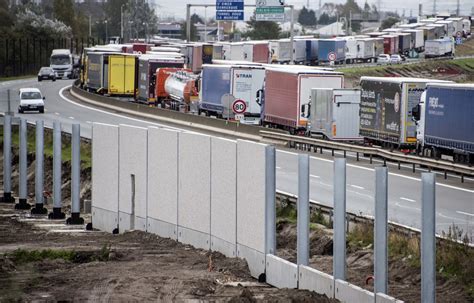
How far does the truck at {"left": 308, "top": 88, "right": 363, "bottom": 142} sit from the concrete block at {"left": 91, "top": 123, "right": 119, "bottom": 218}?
22353 millimetres

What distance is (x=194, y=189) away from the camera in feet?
77.3

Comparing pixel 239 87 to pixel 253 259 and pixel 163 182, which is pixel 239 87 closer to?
pixel 163 182

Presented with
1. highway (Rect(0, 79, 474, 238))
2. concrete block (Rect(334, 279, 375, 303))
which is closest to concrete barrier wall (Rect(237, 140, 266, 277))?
concrete block (Rect(334, 279, 375, 303))

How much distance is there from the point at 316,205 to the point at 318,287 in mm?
8103

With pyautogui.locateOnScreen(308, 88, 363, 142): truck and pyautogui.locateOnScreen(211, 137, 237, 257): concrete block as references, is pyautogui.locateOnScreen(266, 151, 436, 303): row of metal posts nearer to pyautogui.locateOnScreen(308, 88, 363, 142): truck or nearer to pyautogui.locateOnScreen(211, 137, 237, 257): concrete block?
pyautogui.locateOnScreen(211, 137, 237, 257): concrete block

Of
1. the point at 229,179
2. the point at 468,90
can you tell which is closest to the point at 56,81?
the point at 468,90

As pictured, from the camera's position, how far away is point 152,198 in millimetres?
25812

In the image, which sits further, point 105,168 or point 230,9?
point 230,9

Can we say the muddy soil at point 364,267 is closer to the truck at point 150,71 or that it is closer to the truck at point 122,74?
the truck at point 150,71

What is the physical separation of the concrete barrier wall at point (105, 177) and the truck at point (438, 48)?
137 m

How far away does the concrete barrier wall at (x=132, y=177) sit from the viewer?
85.8ft

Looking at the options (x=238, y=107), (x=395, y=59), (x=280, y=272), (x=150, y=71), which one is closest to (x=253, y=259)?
(x=280, y=272)

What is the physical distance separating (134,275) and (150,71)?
2312 inches

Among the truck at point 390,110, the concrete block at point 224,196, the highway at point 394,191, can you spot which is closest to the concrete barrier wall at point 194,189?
the concrete block at point 224,196
